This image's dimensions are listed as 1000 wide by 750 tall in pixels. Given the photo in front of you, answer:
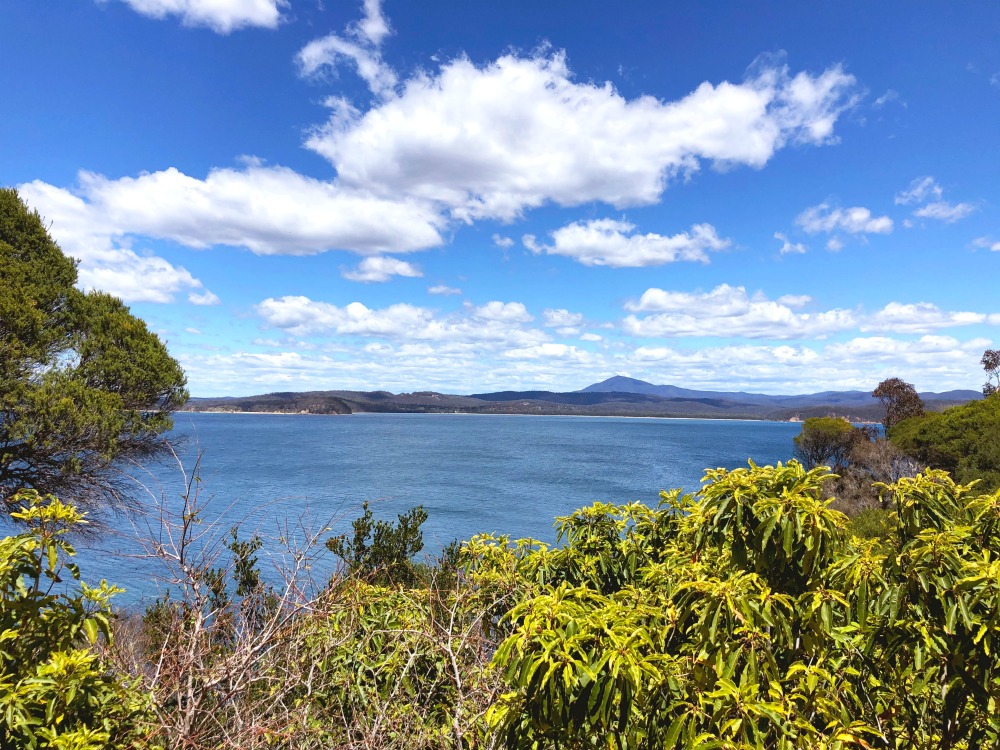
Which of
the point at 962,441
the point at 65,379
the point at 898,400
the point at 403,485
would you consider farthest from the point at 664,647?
the point at 898,400

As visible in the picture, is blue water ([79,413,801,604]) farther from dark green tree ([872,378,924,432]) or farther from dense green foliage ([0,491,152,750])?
dark green tree ([872,378,924,432])

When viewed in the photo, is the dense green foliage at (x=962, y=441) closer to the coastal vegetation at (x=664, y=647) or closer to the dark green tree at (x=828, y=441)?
the dark green tree at (x=828, y=441)

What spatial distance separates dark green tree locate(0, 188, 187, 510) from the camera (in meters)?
14.1

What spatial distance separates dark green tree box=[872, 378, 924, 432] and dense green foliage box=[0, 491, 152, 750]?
2317 inches

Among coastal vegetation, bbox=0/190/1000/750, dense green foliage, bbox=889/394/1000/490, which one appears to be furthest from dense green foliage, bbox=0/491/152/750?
dense green foliage, bbox=889/394/1000/490

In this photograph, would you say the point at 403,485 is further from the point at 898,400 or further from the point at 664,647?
the point at 664,647

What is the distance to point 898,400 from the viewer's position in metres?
50.2

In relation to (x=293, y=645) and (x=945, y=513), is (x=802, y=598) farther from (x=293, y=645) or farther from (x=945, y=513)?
(x=293, y=645)

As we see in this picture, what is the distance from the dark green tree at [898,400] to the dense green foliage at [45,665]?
58857 mm

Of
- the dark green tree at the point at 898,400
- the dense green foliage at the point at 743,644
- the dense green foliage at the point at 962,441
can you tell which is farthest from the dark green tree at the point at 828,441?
the dense green foliage at the point at 743,644

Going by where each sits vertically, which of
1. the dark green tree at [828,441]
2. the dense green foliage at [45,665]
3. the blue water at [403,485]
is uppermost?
the dense green foliage at [45,665]

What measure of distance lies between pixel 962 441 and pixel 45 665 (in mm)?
42042

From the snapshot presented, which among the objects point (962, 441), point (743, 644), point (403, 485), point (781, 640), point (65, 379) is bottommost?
point (403, 485)

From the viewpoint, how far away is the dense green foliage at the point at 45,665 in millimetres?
2896
